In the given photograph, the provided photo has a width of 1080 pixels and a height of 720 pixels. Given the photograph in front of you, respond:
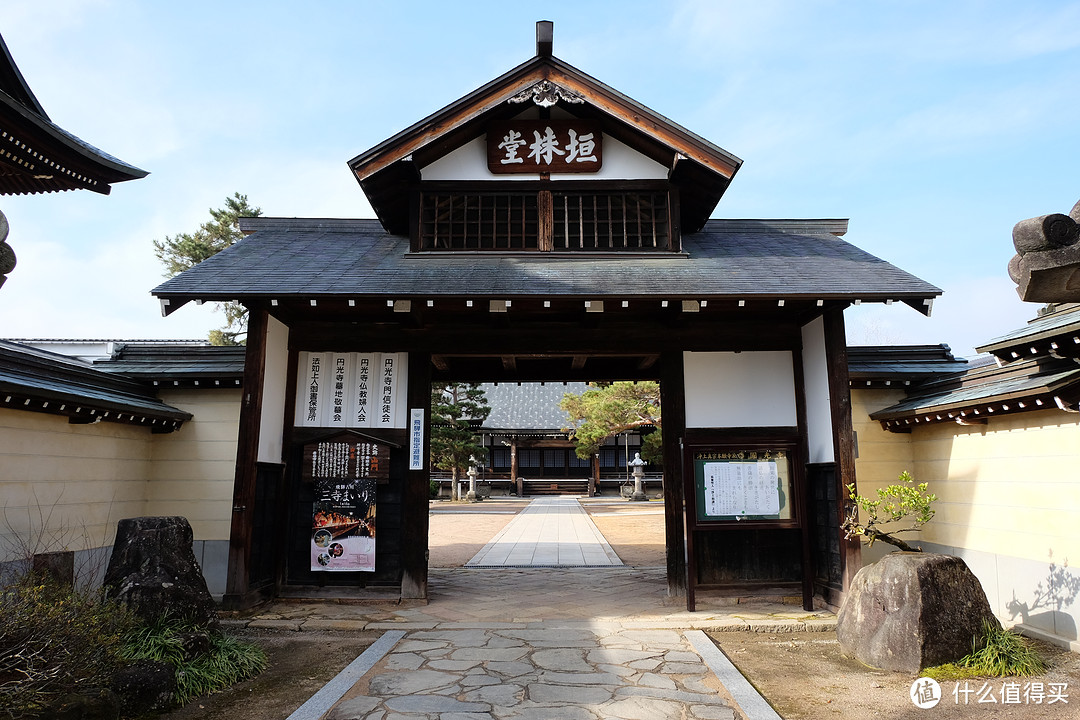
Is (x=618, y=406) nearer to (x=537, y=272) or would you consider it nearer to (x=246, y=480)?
(x=537, y=272)

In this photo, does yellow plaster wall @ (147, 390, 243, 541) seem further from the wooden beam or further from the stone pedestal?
the stone pedestal

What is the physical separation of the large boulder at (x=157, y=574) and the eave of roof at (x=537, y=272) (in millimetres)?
2978

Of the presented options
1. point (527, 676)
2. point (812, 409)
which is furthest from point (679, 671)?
point (812, 409)

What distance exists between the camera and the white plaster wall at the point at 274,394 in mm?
8547

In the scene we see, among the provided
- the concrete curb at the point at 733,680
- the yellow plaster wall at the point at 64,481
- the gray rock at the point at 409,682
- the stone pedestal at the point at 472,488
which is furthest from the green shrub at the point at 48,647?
the stone pedestal at the point at 472,488

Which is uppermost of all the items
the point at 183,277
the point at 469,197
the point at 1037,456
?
the point at 469,197

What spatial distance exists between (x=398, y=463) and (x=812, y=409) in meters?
5.86

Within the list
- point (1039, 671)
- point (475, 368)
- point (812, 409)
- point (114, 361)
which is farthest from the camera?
point (475, 368)

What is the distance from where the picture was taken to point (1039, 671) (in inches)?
229

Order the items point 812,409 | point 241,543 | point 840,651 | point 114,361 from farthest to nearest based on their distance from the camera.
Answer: point 114,361
point 812,409
point 241,543
point 840,651

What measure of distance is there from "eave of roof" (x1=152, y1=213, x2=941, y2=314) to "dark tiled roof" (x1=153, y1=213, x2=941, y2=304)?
0.05 feet

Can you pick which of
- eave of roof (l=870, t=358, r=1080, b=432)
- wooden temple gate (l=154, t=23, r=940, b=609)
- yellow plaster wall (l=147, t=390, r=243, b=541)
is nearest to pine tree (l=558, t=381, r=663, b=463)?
wooden temple gate (l=154, t=23, r=940, b=609)

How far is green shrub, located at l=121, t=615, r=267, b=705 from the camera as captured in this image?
5.46m

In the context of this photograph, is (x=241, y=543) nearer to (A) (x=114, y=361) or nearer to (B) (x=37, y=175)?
(A) (x=114, y=361)
